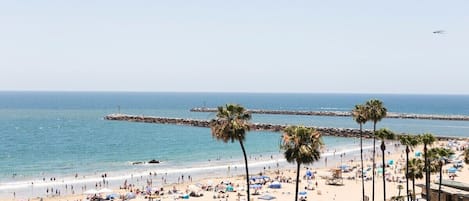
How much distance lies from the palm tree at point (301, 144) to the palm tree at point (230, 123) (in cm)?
270

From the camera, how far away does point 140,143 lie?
91.8 meters

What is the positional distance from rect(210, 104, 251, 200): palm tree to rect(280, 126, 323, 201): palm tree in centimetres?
270

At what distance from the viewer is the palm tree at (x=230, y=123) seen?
2603cm

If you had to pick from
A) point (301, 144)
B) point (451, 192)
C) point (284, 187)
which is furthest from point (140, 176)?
point (301, 144)

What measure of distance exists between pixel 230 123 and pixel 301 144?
157 inches

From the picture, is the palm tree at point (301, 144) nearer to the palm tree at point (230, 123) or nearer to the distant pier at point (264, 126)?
the palm tree at point (230, 123)

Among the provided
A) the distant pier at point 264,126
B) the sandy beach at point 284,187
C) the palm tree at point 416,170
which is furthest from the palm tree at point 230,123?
the distant pier at point 264,126

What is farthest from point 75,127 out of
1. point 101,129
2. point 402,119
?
point 402,119

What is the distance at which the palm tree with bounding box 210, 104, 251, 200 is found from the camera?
2603cm

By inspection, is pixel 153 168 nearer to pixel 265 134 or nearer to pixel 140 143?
pixel 140 143

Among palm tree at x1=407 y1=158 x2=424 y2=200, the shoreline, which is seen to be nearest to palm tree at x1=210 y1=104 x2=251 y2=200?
palm tree at x1=407 y1=158 x2=424 y2=200

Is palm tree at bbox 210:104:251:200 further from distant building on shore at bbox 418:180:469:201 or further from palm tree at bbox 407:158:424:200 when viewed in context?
distant building on shore at bbox 418:180:469:201

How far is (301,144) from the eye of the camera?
24078 millimetres

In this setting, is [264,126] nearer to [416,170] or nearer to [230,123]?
[416,170]
